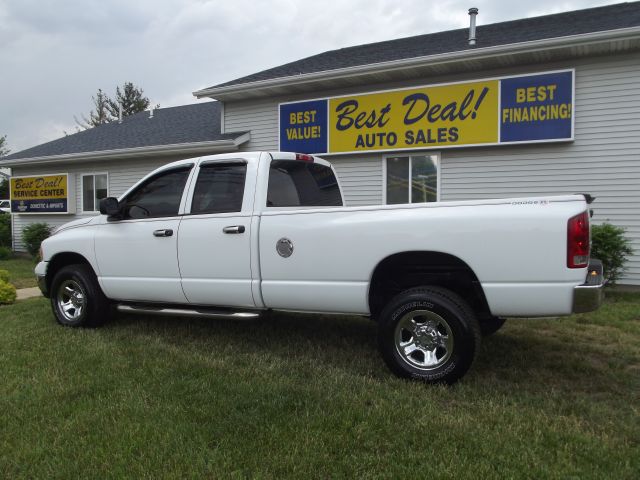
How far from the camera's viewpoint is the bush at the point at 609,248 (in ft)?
27.0

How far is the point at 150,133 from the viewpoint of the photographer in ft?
49.5

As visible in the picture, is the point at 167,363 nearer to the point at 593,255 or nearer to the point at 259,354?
the point at 259,354

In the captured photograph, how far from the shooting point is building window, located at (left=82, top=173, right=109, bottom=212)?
14.9 meters

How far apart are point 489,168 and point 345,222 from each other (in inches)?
255

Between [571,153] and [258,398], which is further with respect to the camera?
[571,153]

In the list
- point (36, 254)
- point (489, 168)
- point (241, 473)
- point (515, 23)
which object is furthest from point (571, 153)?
point (36, 254)

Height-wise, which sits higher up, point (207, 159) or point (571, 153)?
point (571, 153)

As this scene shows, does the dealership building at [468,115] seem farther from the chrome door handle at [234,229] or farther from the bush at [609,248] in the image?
the chrome door handle at [234,229]

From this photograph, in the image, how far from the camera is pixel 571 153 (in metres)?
9.05

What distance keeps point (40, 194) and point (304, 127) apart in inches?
379

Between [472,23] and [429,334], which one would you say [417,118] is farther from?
[429,334]

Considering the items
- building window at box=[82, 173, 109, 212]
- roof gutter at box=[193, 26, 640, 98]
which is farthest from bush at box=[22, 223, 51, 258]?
roof gutter at box=[193, 26, 640, 98]

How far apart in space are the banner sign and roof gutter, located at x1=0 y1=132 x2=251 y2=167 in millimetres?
526

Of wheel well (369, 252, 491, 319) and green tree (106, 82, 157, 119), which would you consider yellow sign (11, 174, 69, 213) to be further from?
green tree (106, 82, 157, 119)
